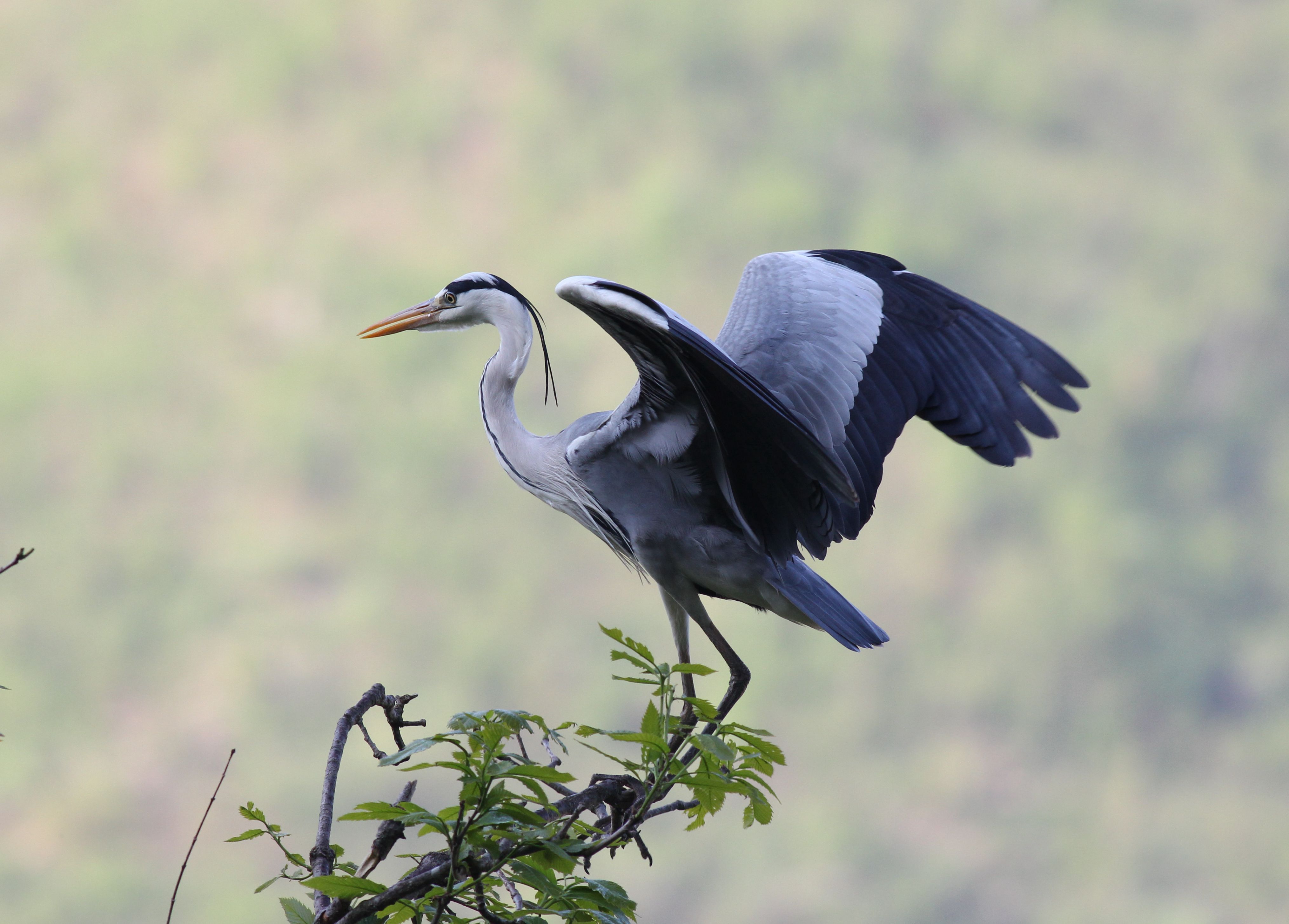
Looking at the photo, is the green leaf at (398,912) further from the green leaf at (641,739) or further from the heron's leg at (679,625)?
the heron's leg at (679,625)

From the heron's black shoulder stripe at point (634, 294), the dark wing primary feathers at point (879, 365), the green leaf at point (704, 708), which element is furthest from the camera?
the dark wing primary feathers at point (879, 365)

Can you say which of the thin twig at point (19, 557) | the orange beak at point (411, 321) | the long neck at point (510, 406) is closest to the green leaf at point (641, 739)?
the thin twig at point (19, 557)

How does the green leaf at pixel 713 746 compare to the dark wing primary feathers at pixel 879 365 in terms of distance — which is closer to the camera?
the green leaf at pixel 713 746

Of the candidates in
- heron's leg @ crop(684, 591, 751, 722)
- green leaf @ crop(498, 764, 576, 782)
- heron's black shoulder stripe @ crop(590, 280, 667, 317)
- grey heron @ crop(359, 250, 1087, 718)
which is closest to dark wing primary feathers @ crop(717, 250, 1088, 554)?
grey heron @ crop(359, 250, 1087, 718)

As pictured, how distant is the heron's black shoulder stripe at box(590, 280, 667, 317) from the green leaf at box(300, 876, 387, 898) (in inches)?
38.0

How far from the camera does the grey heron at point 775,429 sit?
2.49 m

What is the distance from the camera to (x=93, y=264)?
2222cm

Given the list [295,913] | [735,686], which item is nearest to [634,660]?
[295,913]

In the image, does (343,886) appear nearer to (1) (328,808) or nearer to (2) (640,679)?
(1) (328,808)

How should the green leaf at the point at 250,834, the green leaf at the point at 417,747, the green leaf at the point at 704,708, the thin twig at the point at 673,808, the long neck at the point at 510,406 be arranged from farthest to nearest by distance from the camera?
1. the long neck at the point at 510,406
2. the thin twig at the point at 673,808
3. the green leaf at the point at 704,708
4. the green leaf at the point at 250,834
5. the green leaf at the point at 417,747

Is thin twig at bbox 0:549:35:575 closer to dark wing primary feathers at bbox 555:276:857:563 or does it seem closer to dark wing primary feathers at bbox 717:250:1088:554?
dark wing primary feathers at bbox 555:276:857:563

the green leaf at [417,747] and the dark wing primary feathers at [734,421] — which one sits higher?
the dark wing primary feathers at [734,421]

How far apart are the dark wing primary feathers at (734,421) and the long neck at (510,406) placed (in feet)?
0.67

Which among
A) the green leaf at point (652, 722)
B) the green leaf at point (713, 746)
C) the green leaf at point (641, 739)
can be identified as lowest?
the green leaf at point (713, 746)
